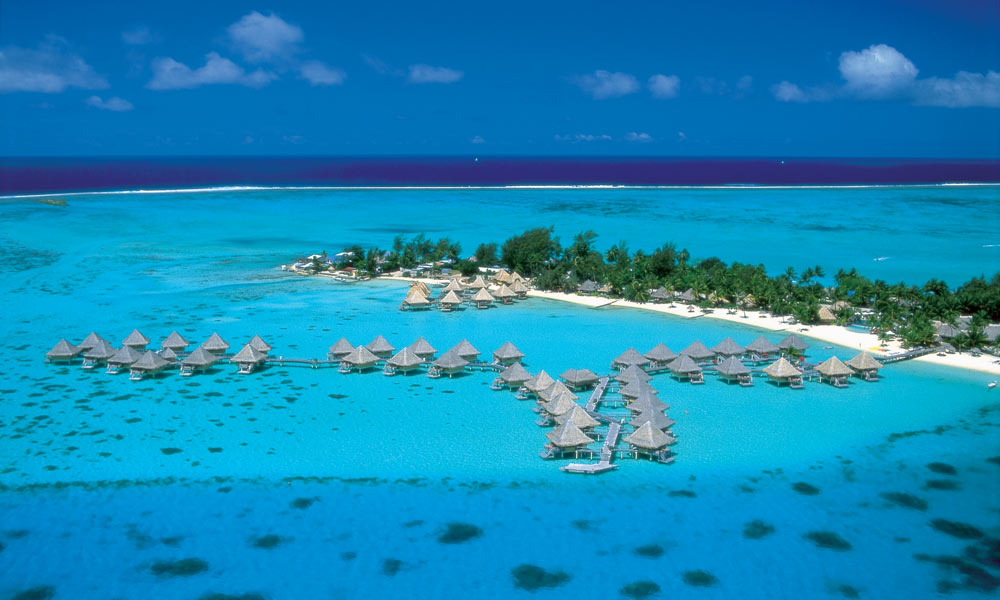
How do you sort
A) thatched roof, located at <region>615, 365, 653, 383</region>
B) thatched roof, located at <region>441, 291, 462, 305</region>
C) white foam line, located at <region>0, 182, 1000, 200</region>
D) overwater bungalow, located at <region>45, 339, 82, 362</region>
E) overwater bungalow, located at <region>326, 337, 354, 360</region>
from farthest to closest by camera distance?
white foam line, located at <region>0, 182, 1000, 200</region>, thatched roof, located at <region>441, 291, 462, 305</region>, overwater bungalow, located at <region>326, 337, 354, 360</region>, overwater bungalow, located at <region>45, 339, 82, 362</region>, thatched roof, located at <region>615, 365, 653, 383</region>

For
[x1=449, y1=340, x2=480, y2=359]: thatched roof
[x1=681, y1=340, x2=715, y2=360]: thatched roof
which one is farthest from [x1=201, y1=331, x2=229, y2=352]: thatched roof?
[x1=681, y1=340, x2=715, y2=360]: thatched roof

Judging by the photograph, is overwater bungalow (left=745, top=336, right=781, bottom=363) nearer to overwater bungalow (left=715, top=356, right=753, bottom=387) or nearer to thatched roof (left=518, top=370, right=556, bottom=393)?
overwater bungalow (left=715, top=356, right=753, bottom=387)

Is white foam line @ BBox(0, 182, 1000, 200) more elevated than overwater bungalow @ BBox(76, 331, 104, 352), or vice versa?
white foam line @ BBox(0, 182, 1000, 200)

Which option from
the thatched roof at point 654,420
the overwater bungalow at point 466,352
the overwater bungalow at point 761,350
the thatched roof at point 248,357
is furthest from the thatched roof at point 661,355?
the thatched roof at point 248,357

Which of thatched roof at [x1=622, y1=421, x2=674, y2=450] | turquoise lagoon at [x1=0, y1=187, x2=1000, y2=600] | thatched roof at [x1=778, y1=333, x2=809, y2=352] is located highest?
thatched roof at [x1=778, y1=333, x2=809, y2=352]

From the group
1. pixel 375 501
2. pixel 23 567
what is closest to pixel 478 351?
pixel 375 501

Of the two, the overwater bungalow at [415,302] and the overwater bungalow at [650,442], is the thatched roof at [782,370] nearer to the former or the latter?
the overwater bungalow at [650,442]
